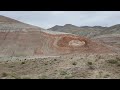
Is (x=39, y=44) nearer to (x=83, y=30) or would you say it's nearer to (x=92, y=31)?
(x=92, y=31)

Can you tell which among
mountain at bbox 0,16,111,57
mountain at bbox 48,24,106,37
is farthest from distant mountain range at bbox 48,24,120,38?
mountain at bbox 0,16,111,57

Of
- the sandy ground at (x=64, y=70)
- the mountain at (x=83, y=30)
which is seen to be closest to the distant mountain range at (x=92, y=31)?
the mountain at (x=83, y=30)

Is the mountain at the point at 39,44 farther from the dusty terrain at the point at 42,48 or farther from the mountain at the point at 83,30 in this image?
the mountain at the point at 83,30

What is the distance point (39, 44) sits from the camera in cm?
3322

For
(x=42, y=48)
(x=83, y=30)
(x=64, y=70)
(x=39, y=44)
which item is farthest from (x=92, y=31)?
(x=64, y=70)

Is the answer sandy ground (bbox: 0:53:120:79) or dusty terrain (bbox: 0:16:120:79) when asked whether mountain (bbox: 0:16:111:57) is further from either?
sandy ground (bbox: 0:53:120:79)

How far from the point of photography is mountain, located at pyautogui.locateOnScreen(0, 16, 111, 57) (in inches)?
1213

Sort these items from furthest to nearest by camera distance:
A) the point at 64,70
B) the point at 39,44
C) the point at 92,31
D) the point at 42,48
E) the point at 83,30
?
the point at 83,30
the point at 92,31
the point at 39,44
the point at 42,48
the point at 64,70

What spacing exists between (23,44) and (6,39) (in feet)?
8.89
